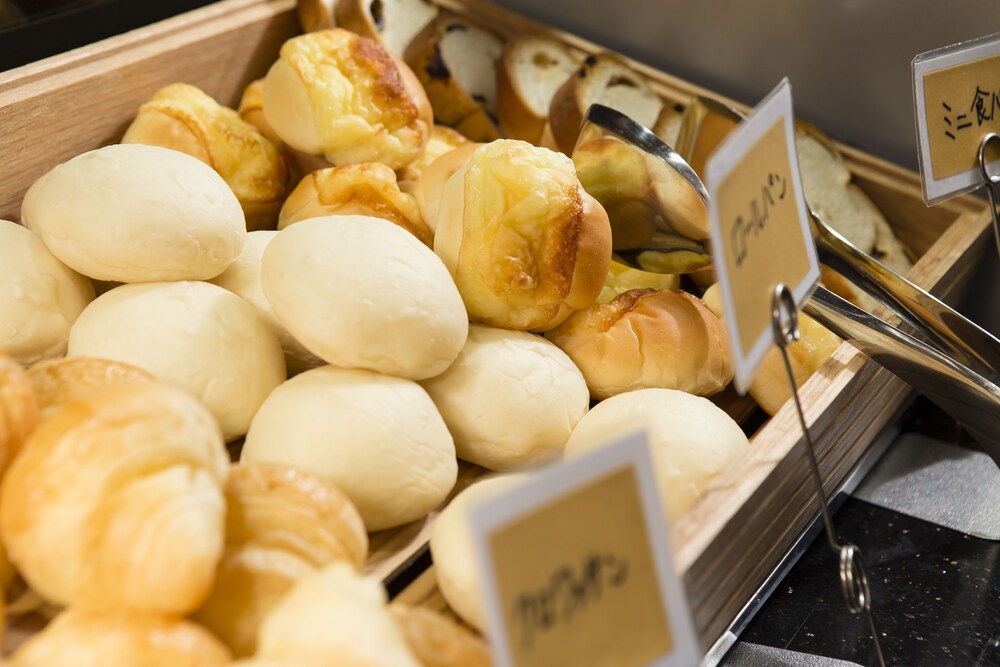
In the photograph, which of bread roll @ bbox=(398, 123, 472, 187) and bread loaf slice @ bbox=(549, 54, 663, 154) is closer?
bread roll @ bbox=(398, 123, 472, 187)

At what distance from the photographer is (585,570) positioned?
0.64 meters

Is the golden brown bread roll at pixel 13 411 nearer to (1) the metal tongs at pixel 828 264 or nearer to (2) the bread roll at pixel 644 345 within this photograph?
(2) the bread roll at pixel 644 345

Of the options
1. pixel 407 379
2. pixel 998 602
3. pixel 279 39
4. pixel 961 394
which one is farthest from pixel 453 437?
pixel 279 39

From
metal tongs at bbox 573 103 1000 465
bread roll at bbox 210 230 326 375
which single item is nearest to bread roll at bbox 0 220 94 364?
bread roll at bbox 210 230 326 375

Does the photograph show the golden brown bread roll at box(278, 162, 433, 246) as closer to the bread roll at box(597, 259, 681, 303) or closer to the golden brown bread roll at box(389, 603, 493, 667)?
the bread roll at box(597, 259, 681, 303)

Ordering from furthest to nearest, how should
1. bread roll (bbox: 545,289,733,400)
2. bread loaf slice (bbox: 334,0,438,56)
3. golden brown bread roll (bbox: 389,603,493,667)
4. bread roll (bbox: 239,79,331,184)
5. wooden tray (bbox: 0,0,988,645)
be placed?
bread loaf slice (bbox: 334,0,438,56), bread roll (bbox: 239,79,331,184), bread roll (bbox: 545,289,733,400), wooden tray (bbox: 0,0,988,645), golden brown bread roll (bbox: 389,603,493,667)

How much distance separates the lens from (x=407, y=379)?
101 cm

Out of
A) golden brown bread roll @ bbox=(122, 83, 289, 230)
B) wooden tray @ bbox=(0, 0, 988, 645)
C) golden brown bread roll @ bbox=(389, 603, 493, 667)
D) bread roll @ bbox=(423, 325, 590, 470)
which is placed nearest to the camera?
golden brown bread roll @ bbox=(389, 603, 493, 667)

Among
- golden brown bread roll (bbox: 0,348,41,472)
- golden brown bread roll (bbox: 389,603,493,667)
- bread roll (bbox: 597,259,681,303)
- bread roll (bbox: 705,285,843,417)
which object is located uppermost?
golden brown bread roll (bbox: 0,348,41,472)

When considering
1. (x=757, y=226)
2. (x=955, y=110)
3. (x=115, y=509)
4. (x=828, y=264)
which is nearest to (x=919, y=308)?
(x=828, y=264)

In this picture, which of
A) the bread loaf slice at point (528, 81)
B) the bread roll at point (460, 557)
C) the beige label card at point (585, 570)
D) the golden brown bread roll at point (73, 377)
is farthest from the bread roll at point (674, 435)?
the bread loaf slice at point (528, 81)

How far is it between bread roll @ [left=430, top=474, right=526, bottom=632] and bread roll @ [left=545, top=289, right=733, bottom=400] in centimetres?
30

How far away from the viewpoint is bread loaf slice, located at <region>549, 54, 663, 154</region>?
65.2 inches

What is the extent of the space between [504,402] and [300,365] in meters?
0.26
